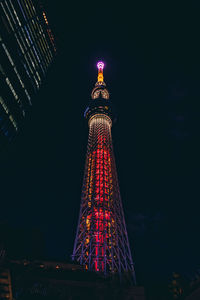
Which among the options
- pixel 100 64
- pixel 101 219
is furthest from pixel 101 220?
pixel 100 64

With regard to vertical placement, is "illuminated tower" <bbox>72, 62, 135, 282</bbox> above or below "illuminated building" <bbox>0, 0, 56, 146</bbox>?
below

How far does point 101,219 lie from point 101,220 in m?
0.23

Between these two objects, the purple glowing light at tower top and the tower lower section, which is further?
the purple glowing light at tower top

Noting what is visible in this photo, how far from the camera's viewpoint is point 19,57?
50.0 m

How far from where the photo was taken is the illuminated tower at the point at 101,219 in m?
40.0

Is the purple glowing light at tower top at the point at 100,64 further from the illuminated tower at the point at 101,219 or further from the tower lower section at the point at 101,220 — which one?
the tower lower section at the point at 101,220

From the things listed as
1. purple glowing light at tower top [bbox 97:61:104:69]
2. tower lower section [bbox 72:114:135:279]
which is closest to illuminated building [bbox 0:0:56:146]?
tower lower section [bbox 72:114:135:279]

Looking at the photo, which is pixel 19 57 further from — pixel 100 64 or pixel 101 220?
pixel 100 64

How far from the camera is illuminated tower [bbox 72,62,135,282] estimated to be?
4000cm

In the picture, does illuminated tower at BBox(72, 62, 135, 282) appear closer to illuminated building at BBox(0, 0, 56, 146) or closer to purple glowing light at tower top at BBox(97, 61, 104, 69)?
illuminated building at BBox(0, 0, 56, 146)

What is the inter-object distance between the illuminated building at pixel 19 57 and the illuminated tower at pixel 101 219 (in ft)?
76.2

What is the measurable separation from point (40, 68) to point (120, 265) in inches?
2240

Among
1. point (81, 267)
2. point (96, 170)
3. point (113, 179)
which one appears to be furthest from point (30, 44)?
point (81, 267)

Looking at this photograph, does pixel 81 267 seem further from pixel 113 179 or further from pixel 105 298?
pixel 113 179
